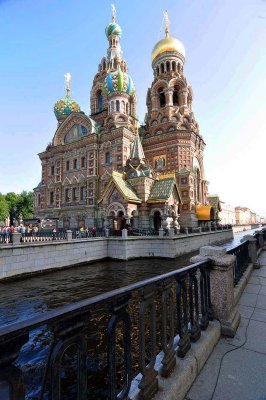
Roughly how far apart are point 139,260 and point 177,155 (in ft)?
54.7

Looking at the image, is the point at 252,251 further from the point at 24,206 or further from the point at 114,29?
the point at 24,206

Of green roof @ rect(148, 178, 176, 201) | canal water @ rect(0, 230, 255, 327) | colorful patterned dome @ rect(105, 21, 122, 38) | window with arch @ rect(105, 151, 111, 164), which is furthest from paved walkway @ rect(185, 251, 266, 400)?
colorful patterned dome @ rect(105, 21, 122, 38)

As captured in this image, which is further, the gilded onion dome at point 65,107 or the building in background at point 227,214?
the building in background at point 227,214

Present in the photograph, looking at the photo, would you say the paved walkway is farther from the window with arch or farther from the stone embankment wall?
the window with arch

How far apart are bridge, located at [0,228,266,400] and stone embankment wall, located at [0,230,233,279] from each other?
8687 millimetres

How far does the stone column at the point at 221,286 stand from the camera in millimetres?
3346

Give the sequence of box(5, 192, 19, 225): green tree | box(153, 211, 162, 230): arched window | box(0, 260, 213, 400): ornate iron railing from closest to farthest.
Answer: box(0, 260, 213, 400): ornate iron railing → box(153, 211, 162, 230): arched window → box(5, 192, 19, 225): green tree

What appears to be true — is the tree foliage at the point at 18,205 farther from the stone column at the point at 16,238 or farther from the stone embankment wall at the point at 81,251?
the stone column at the point at 16,238

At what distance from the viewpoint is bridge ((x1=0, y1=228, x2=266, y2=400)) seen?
4.05 feet

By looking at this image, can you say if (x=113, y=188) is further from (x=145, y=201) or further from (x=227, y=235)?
(x=227, y=235)

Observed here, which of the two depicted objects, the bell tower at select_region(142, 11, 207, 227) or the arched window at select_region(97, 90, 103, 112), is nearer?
the bell tower at select_region(142, 11, 207, 227)

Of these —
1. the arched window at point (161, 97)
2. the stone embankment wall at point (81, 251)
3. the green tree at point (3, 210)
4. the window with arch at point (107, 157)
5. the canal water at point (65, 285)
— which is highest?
the arched window at point (161, 97)

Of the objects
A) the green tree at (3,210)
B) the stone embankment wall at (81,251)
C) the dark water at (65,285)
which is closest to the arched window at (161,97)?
the stone embankment wall at (81,251)

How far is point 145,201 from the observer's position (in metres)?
23.6
